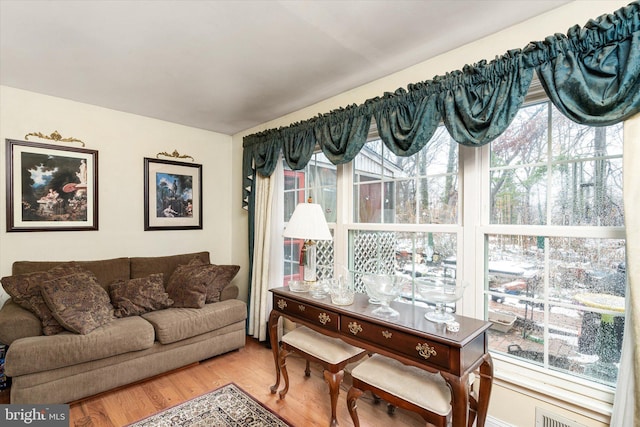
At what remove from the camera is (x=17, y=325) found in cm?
213

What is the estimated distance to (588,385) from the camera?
1.57 m

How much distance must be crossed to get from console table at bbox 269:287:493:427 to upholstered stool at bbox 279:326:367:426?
0.39 ft

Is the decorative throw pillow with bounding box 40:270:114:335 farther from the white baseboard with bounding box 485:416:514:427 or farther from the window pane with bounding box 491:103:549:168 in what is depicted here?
the window pane with bounding box 491:103:549:168

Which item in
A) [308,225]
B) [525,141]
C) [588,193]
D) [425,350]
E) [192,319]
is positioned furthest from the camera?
[192,319]

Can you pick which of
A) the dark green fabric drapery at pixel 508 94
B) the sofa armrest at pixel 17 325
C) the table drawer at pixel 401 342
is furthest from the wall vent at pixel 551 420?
the sofa armrest at pixel 17 325

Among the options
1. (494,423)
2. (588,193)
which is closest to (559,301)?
(588,193)

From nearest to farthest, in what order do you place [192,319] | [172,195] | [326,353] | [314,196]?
[326,353], [192,319], [314,196], [172,195]

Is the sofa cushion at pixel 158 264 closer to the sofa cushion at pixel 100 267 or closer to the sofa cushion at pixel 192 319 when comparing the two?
the sofa cushion at pixel 100 267

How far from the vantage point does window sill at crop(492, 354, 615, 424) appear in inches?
59.6

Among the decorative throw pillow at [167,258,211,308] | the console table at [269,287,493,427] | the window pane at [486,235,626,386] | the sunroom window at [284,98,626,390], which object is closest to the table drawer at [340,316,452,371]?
the console table at [269,287,493,427]

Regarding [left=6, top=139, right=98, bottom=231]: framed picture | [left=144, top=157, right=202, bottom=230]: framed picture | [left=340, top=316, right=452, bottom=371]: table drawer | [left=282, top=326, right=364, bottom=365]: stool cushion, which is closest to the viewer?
[left=340, top=316, right=452, bottom=371]: table drawer

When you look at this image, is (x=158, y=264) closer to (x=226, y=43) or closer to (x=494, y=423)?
(x=226, y=43)

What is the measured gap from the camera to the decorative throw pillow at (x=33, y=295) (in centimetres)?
225

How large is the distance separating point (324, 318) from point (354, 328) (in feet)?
0.80
